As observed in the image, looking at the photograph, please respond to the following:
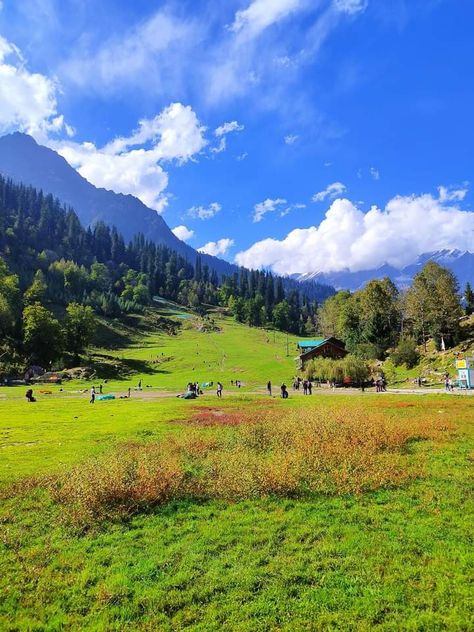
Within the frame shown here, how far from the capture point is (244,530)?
46.5 feet

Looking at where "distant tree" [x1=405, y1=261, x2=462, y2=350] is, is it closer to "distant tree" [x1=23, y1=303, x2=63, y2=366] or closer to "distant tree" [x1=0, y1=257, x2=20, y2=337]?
"distant tree" [x1=23, y1=303, x2=63, y2=366]

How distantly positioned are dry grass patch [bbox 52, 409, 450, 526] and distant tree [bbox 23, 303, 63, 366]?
102 meters

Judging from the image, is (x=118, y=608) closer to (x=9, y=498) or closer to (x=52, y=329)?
(x=9, y=498)

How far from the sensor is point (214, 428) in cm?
3234

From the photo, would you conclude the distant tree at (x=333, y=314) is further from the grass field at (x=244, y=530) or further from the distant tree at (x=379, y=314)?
the grass field at (x=244, y=530)

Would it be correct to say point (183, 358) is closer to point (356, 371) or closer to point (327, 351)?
point (327, 351)

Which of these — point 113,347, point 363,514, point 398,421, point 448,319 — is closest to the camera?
point 363,514

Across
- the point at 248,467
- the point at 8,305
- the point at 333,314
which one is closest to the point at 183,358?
the point at 8,305

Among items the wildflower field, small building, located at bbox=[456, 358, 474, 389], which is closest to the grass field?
the wildflower field

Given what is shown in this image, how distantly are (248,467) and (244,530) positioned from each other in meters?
5.73

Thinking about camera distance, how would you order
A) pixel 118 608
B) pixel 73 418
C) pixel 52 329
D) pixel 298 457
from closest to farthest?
pixel 118 608 < pixel 298 457 < pixel 73 418 < pixel 52 329

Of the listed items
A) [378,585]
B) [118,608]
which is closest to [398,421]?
[378,585]

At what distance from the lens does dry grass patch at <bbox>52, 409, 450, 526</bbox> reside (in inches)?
653

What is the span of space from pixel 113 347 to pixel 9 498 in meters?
152
